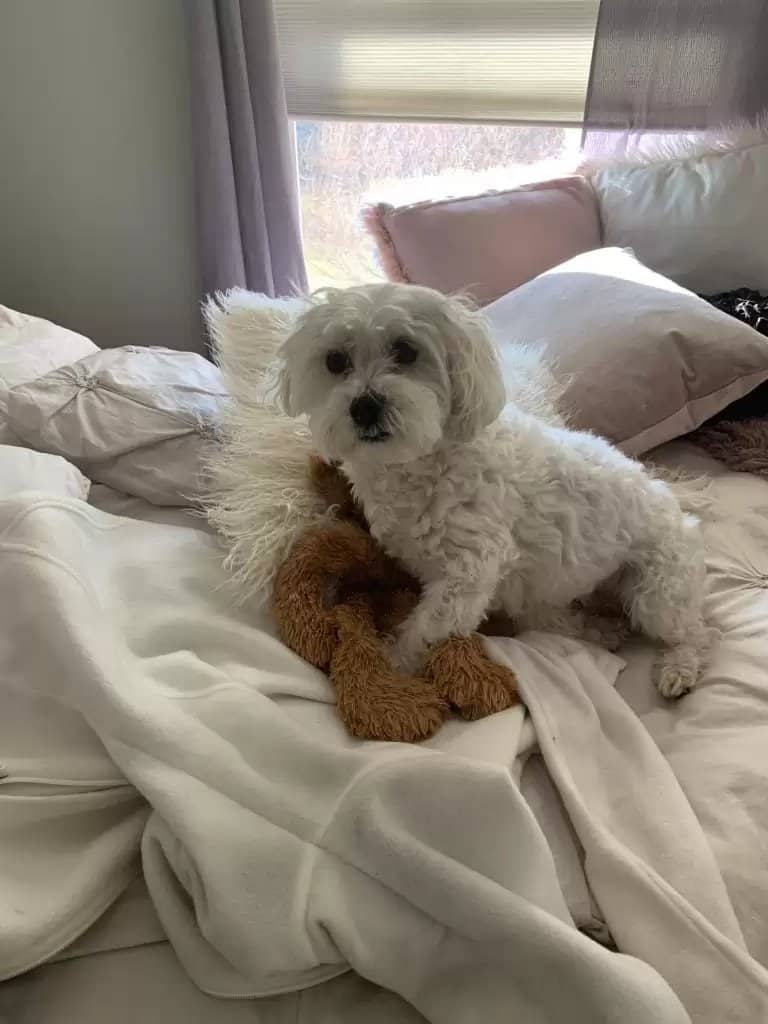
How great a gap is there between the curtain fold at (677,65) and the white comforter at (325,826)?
1636 mm

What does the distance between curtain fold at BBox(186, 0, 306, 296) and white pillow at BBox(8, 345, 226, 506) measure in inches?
32.3

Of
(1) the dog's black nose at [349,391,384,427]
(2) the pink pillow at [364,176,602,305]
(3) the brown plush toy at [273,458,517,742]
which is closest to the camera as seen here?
(3) the brown plush toy at [273,458,517,742]

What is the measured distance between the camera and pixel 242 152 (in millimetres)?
2191

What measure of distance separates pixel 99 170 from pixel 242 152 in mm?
554

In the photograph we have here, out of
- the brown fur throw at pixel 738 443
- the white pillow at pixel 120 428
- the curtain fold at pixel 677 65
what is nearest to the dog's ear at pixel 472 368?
the white pillow at pixel 120 428

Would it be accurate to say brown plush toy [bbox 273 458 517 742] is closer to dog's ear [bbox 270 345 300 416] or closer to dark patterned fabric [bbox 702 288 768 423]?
dog's ear [bbox 270 345 300 416]

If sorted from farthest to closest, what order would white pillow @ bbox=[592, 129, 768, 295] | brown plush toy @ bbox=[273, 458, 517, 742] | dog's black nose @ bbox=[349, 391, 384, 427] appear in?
white pillow @ bbox=[592, 129, 768, 295]
dog's black nose @ bbox=[349, 391, 384, 427]
brown plush toy @ bbox=[273, 458, 517, 742]

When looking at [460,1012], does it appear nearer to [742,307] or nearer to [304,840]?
[304,840]

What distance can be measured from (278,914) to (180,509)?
758mm

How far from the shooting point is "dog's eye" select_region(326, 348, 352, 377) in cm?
111

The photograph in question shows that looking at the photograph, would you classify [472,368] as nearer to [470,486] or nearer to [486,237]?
[470,486]

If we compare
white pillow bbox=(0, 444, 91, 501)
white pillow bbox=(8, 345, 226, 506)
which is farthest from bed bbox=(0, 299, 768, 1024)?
white pillow bbox=(8, 345, 226, 506)

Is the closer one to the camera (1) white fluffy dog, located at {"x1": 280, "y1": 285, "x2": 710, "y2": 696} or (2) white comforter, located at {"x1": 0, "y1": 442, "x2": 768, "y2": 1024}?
(2) white comforter, located at {"x1": 0, "y1": 442, "x2": 768, "y2": 1024}

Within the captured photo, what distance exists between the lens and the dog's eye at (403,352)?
1.09 metres
